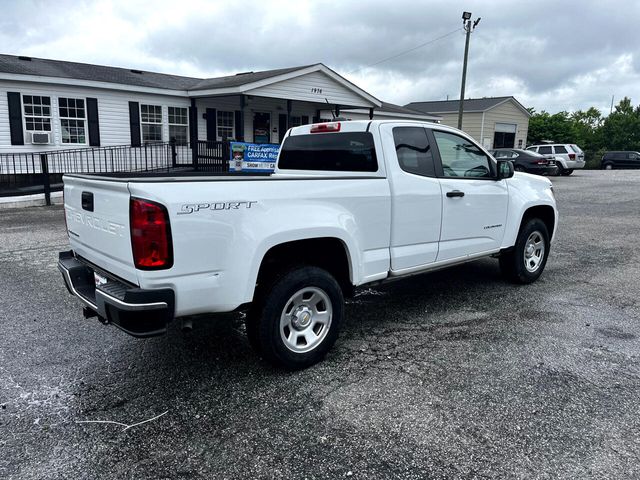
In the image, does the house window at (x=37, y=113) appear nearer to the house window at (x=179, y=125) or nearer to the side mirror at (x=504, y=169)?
the house window at (x=179, y=125)

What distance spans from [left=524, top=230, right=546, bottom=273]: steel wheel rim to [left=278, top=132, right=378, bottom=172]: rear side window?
2.64 metres

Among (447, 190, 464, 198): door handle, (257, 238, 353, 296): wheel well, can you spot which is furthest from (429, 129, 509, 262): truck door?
(257, 238, 353, 296): wheel well

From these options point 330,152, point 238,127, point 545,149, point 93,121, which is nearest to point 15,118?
point 93,121

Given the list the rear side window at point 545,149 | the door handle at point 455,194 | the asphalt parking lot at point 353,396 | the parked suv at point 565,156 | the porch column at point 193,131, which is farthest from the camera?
the rear side window at point 545,149

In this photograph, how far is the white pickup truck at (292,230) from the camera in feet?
9.88

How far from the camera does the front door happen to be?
20641 mm

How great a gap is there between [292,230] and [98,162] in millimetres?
15182

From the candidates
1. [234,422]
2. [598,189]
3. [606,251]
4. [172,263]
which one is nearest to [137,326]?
[172,263]

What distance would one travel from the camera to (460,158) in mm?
5082

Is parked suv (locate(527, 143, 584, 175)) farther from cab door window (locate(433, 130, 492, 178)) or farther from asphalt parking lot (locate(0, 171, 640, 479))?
cab door window (locate(433, 130, 492, 178))

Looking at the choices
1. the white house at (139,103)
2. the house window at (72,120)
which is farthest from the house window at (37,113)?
the house window at (72,120)

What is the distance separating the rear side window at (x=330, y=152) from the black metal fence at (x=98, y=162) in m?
9.49

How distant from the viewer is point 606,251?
330 inches

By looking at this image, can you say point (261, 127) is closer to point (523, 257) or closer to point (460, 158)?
point (523, 257)
